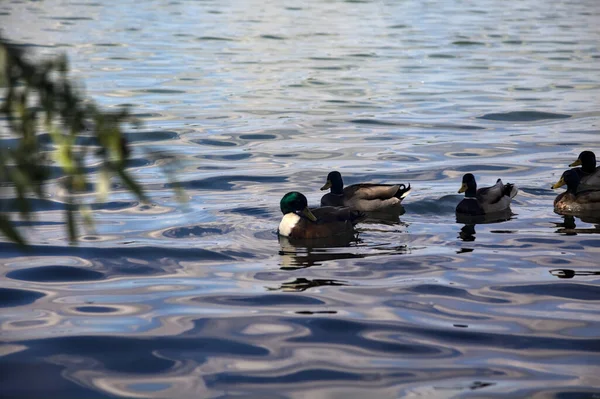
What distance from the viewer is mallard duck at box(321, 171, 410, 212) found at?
12570 millimetres

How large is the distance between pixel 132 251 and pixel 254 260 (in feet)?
4.03

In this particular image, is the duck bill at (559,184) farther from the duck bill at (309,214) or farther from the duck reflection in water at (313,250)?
the duck bill at (309,214)

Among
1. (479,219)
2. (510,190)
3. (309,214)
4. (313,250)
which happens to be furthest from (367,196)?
(313,250)

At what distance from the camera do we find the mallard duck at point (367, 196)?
41.2 ft

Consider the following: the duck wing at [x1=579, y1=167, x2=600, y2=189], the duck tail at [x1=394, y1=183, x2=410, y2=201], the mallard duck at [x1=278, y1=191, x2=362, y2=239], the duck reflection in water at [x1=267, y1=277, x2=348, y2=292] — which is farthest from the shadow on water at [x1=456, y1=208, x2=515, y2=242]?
the duck reflection in water at [x1=267, y1=277, x2=348, y2=292]

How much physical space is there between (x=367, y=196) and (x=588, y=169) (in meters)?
3.43

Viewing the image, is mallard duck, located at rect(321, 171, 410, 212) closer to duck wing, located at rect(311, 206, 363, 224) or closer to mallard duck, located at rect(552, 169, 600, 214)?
duck wing, located at rect(311, 206, 363, 224)

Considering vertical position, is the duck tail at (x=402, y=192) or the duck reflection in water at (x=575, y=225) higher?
the duck tail at (x=402, y=192)

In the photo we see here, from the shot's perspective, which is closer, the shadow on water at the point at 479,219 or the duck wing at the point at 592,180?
the shadow on water at the point at 479,219

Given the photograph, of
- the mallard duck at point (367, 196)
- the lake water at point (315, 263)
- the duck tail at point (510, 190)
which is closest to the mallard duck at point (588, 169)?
the lake water at point (315, 263)

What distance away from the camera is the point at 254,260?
10.1 meters

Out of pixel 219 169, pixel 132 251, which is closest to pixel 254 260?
pixel 132 251

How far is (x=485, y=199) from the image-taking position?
12.3 meters

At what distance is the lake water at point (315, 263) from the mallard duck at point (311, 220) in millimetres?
267
